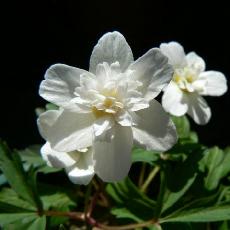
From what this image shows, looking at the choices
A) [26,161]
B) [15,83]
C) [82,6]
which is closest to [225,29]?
[82,6]

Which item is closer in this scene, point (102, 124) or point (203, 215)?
point (102, 124)

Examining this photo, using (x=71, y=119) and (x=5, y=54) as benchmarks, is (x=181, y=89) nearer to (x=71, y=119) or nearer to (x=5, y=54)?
(x=71, y=119)

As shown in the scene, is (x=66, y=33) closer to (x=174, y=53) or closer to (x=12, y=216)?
(x=174, y=53)

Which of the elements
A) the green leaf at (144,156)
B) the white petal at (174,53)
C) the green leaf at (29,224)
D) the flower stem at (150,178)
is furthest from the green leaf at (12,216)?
the white petal at (174,53)

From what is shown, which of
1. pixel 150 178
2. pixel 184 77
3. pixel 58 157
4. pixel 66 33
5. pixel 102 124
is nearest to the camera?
pixel 102 124

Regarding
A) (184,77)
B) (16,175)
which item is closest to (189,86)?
Result: (184,77)

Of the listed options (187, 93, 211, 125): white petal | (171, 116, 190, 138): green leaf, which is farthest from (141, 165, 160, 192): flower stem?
(187, 93, 211, 125): white petal
